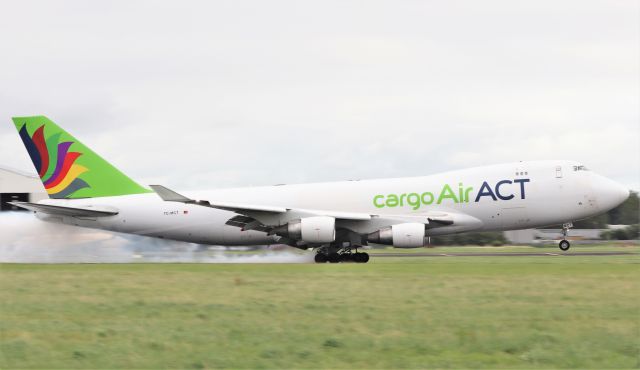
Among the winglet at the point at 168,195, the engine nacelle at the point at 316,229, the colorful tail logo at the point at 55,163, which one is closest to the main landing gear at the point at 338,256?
the engine nacelle at the point at 316,229

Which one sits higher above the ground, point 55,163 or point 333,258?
point 55,163

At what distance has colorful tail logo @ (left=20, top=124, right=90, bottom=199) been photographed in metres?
35.4

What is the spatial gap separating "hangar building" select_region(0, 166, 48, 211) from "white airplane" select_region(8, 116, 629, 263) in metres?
26.8

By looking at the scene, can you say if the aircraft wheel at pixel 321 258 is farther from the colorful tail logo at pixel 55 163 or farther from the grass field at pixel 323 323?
the grass field at pixel 323 323

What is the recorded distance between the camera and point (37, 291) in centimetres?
1812

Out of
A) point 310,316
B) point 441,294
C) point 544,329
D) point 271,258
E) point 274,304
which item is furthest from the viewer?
point 271,258

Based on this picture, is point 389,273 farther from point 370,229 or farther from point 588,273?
point 370,229

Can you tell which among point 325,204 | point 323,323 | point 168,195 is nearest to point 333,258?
point 325,204

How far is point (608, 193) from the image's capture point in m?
33.8

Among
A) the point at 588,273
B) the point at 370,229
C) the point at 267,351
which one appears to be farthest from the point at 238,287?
the point at 370,229

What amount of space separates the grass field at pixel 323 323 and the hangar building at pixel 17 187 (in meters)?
42.6

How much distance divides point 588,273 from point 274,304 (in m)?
11.1

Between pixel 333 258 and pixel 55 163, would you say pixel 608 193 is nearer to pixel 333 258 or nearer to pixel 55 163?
pixel 333 258

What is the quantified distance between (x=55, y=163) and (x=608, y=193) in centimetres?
2389
